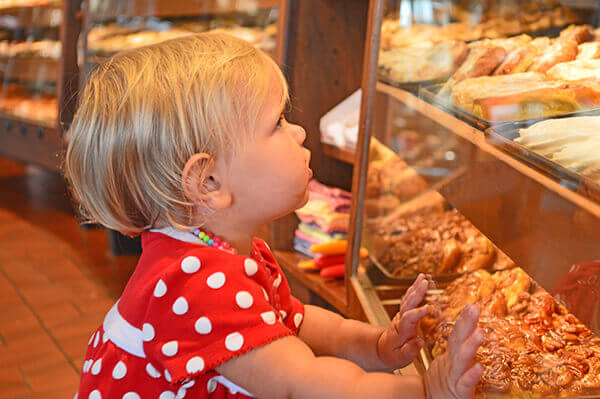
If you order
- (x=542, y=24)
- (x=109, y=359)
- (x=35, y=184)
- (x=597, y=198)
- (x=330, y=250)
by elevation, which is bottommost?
(x=35, y=184)

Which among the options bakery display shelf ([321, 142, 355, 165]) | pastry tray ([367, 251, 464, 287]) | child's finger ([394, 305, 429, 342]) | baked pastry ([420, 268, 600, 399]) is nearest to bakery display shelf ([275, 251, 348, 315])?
pastry tray ([367, 251, 464, 287])

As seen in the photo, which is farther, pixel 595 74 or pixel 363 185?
pixel 363 185

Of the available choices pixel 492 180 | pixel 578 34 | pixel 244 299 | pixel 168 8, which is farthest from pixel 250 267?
pixel 168 8

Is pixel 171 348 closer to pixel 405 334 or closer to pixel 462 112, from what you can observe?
pixel 405 334

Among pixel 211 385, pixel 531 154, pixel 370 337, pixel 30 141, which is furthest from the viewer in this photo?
pixel 30 141

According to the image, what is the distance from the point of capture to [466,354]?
774mm

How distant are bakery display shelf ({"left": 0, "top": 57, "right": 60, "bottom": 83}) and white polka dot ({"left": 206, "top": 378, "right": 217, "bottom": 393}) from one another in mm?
3765

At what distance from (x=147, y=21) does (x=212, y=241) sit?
3.02 m

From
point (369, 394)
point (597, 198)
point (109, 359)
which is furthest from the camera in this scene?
point (109, 359)

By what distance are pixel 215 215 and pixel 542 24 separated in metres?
0.97

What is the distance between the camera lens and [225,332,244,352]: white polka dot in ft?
2.93

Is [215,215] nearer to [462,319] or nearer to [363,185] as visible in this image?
[462,319]

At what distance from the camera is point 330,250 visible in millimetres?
2123

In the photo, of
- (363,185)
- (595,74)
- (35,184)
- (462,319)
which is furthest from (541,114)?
(35,184)
